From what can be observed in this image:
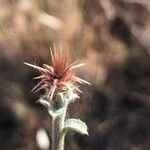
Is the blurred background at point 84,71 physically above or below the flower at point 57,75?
above

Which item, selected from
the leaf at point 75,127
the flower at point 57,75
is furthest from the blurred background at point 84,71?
the flower at point 57,75

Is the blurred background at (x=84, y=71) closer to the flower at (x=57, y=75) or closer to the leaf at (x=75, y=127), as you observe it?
the leaf at (x=75, y=127)

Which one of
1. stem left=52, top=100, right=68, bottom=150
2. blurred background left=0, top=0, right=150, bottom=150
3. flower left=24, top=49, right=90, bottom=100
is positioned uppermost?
blurred background left=0, top=0, right=150, bottom=150

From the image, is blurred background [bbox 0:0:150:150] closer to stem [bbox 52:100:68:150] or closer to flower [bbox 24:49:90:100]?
stem [bbox 52:100:68:150]

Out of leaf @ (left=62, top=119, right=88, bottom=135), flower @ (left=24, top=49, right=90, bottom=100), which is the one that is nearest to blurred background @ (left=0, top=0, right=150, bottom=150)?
leaf @ (left=62, top=119, right=88, bottom=135)

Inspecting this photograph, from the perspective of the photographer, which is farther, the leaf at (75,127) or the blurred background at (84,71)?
the blurred background at (84,71)

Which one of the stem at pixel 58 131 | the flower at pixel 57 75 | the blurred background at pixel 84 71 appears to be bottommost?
the stem at pixel 58 131

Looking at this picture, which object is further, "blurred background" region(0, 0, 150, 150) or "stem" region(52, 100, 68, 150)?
"blurred background" region(0, 0, 150, 150)

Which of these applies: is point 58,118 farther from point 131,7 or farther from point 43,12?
point 131,7

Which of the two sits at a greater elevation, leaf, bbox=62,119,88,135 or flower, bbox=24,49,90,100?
flower, bbox=24,49,90,100
